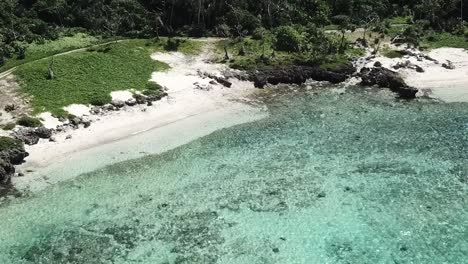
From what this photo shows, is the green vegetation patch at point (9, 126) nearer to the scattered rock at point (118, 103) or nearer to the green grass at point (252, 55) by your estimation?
the scattered rock at point (118, 103)

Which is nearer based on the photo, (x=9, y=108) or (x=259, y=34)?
(x=9, y=108)

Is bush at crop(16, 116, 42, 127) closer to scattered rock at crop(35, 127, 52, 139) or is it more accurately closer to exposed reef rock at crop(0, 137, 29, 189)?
scattered rock at crop(35, 127, 52, 139)

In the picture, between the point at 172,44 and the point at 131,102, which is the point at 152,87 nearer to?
the point at 131,102

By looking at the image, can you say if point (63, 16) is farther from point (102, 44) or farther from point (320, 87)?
point (320, 87)

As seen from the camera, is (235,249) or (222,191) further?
(222,191)

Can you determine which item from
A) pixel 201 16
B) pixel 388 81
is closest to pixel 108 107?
pixel 201 16

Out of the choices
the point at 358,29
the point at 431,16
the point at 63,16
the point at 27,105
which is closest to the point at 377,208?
the point at 27,105
